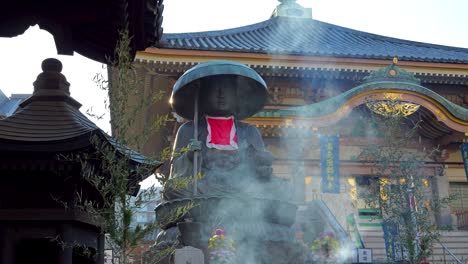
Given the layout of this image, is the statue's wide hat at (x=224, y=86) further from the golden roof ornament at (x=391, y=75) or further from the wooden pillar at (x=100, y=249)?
the golden roof ornament at (x=391, y=75)

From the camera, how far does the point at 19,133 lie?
420 cm

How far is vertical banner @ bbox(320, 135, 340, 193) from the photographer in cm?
1237

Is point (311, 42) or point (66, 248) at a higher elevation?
point (311, 42)

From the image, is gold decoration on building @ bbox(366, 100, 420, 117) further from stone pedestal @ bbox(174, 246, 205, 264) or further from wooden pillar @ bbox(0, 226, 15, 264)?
wooden pillar @ bbox(0, 226, 15, 264)

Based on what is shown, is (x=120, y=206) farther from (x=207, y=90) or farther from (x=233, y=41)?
(x=233, y=41)

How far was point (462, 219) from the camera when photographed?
45.8 feet

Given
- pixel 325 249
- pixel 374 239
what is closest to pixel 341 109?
pixel 374 239

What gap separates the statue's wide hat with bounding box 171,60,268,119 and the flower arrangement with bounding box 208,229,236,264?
7.98ft

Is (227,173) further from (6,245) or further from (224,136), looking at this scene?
(6,245)

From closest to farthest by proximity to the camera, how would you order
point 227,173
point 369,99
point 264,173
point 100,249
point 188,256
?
point 100,249, point 188,256, point 264,173, point 227,173, point 369,99

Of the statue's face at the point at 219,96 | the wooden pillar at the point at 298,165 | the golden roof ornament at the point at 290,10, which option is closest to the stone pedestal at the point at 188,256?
the statue's face at the point at 219,96

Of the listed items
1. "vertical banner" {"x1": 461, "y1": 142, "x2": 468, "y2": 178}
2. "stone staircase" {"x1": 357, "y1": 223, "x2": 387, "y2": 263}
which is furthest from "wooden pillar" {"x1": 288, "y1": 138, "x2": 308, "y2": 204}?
"vertical banner" {"x1": 461, "y1": 142, "x2": 468, "y2": 178}

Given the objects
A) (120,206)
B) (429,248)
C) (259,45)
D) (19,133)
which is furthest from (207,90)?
(259,45)

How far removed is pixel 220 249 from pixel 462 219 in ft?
31.7
